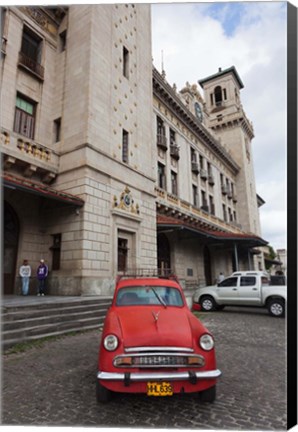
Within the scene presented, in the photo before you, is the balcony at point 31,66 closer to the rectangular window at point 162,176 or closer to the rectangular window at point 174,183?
the rectangular window at point 162,176

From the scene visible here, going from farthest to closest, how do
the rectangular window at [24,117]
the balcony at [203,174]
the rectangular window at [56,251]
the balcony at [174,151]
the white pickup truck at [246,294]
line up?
the balcony at [203,174] → the balcony at [174,151] → the rectangular window at [24,117] → the rectangular window at [56,251] → the white pickup truck at [246,294]

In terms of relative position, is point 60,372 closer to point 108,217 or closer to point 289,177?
point 289,177

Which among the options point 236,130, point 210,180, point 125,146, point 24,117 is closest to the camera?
point 24,117

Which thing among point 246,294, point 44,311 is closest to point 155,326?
point 44,311

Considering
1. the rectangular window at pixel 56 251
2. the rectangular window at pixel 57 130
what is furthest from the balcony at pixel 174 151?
the rectangular window at pixel 56 251

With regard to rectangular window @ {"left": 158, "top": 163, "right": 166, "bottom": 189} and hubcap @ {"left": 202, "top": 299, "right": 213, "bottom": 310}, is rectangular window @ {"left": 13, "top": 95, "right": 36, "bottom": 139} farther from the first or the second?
hubcap @ {"left": 202, "top": 299, "right": 213, "bottom": 310}

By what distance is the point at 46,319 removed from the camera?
315 inches

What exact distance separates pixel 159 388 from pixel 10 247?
11400 mm

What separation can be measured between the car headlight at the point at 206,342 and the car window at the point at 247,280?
953 cm

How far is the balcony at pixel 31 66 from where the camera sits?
46.6ft

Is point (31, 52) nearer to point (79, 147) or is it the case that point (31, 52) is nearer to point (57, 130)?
point (57, 130)

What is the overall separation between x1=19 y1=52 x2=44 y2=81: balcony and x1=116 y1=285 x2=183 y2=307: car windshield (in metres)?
14.0

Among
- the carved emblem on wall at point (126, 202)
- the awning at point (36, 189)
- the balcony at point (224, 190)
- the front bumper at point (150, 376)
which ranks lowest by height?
the front bumper at point (150, 376)

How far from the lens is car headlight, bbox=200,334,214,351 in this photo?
3841mm
